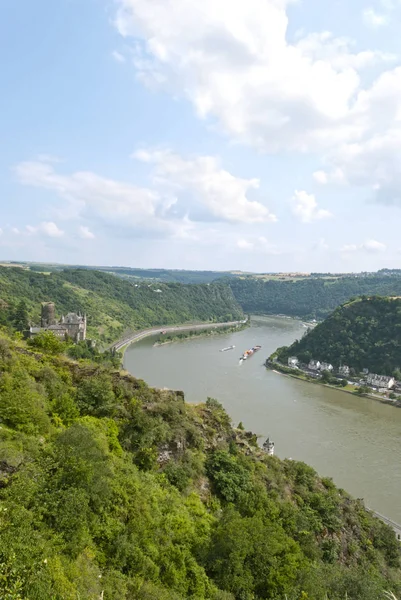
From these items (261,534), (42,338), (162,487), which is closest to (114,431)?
(162,487)

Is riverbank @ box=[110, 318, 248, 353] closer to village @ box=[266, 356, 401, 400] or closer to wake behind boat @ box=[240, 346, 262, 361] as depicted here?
wake behind boat @ box=[240, 346, 262, 361]

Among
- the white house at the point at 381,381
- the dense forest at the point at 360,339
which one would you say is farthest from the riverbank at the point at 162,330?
the white house at the point at 381,381

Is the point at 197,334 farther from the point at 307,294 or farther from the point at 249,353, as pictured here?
the point at 307,294

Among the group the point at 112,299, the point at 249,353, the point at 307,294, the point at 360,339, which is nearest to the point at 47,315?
the point at 249,353

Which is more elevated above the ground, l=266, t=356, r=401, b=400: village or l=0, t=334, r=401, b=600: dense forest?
l=0, t=334, r=401, b=600: dense forest

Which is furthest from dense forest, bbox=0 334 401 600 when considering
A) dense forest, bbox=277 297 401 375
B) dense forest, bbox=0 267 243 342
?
dense forest, bbox=277 297 401 375

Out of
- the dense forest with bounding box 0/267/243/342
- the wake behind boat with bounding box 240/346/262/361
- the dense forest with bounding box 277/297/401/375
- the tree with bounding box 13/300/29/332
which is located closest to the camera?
the tree with bounding box 13/300/29/332

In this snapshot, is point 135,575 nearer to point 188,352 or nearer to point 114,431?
point 114,431
